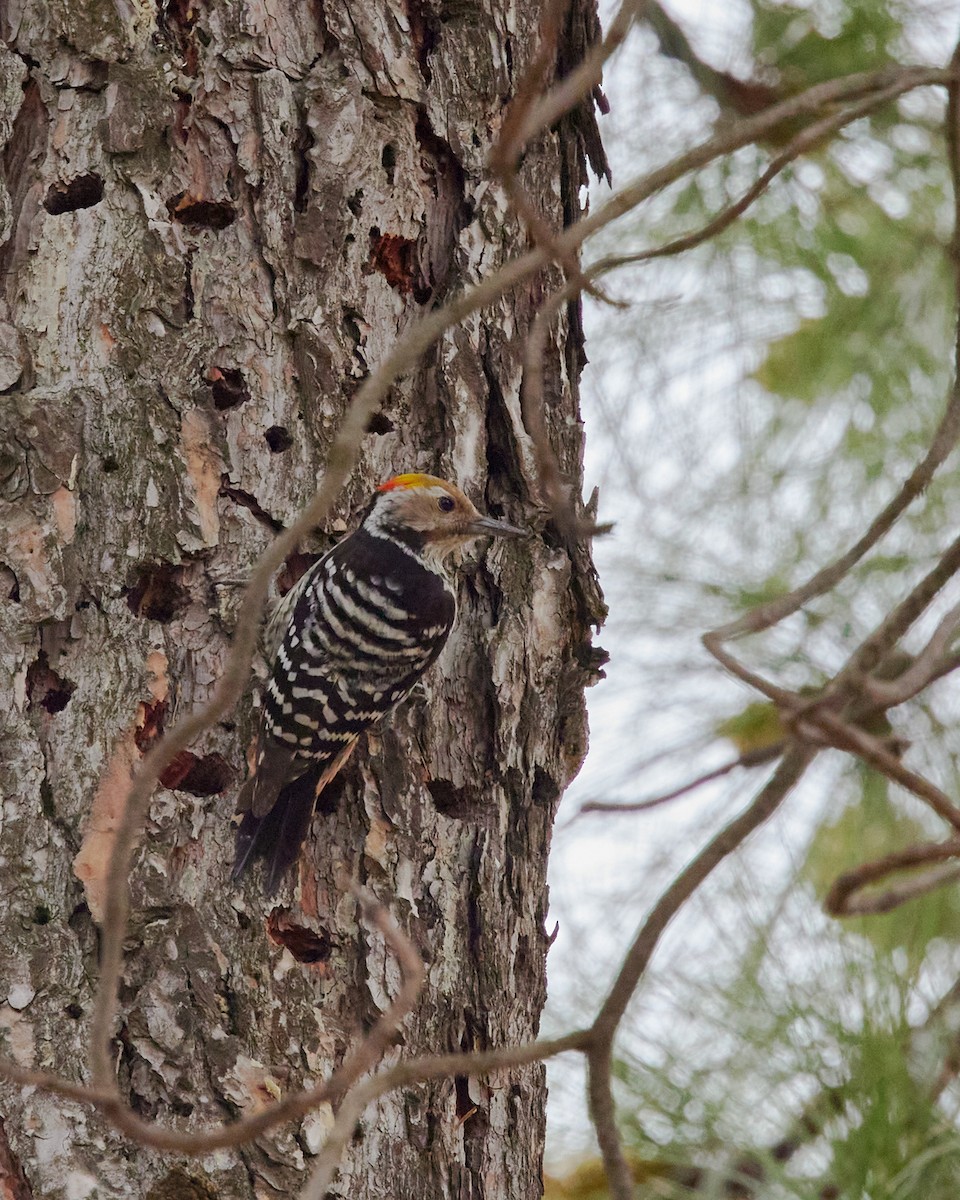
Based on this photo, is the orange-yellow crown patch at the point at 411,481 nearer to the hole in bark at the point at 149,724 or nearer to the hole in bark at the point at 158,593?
the hole in bark at the point at 158,593

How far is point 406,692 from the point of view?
2.54 metres

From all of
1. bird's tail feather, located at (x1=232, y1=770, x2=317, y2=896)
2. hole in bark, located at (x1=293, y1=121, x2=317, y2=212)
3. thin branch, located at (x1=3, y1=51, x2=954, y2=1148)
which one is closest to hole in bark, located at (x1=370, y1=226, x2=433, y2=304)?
hole in bark, located at (x1=293, y1=121, x2=317, y2=212)

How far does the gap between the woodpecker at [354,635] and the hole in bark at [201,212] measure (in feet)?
1.79

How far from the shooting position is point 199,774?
2279 millimetres

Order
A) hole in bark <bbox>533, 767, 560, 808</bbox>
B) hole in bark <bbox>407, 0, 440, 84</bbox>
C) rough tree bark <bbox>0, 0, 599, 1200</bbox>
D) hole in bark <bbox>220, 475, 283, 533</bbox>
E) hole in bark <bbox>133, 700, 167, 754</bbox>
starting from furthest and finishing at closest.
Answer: hole in bark <bbox>407, 0, 440, 84</bbox>
hole in bark <bbox>533, 767, 560, 808</bbox>
hole in bark <bbox>220, 475, 283, 533</bbox>
hole in bark <bbox>133, 700, 167, 754</bbox>
rough tree bark <bbox>0, 0, 599, 1200</bbox>

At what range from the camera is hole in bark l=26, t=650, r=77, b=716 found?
7.23 feet

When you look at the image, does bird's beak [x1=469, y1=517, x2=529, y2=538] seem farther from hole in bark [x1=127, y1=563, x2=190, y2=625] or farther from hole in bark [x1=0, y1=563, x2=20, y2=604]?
hole in bark [x1=0, y1=563, x2=20, y2=604]

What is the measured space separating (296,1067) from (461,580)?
0.95m

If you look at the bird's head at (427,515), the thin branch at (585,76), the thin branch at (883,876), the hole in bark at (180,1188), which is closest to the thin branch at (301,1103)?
the thin branch at (883,876)

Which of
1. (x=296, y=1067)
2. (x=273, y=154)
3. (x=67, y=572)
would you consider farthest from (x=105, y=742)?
(x=273, y=154)

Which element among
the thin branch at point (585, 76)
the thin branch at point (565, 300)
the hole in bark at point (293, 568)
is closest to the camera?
the thin branch at point (585, 76)

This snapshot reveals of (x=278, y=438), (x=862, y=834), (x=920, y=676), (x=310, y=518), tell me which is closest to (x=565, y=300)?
(x=310, y=518)

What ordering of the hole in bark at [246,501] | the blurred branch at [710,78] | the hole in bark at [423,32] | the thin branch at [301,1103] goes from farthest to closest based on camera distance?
the blurred branch at [710,78]
the hole in bark at [423,32]
the hole in bark at [246,501]
the thin branch at [301,1103]

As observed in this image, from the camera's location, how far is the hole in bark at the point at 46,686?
221cm
